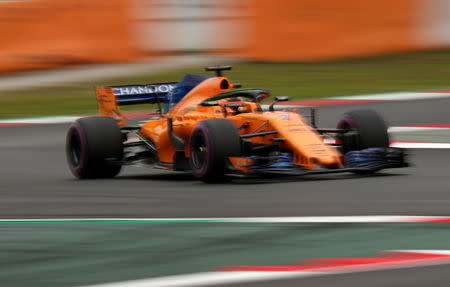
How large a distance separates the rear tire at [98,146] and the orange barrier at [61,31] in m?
13.5

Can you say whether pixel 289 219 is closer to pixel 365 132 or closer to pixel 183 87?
pixel 365 132

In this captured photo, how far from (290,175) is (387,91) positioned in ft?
36.5

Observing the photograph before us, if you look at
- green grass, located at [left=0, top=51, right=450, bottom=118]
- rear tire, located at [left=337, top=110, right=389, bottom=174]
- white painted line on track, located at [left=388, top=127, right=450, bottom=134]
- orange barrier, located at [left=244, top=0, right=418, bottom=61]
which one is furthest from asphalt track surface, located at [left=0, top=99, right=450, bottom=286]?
orange barrier, located at [left=244, top=0, right=418, bottom=61]

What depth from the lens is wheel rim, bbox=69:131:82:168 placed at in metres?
11.6

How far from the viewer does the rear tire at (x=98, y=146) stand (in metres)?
11.2

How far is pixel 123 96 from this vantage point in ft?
39.2

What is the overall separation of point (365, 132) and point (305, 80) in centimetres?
1262

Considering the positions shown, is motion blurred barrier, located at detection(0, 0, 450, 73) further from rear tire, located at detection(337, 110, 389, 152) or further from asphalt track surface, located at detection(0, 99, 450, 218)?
rear tire, located at detection(337, 110, 389, 152)

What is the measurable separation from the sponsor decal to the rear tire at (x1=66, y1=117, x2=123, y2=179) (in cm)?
63

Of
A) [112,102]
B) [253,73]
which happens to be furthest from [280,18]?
[112,102]

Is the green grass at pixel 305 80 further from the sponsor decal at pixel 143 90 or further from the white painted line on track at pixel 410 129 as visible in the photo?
the sponsor decal at pixel 143 90

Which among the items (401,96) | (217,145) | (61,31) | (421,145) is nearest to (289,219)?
(217,145)

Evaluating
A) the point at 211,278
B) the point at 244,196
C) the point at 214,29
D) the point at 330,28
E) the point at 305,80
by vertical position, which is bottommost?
the point at 211,278

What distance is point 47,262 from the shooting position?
6133mm
